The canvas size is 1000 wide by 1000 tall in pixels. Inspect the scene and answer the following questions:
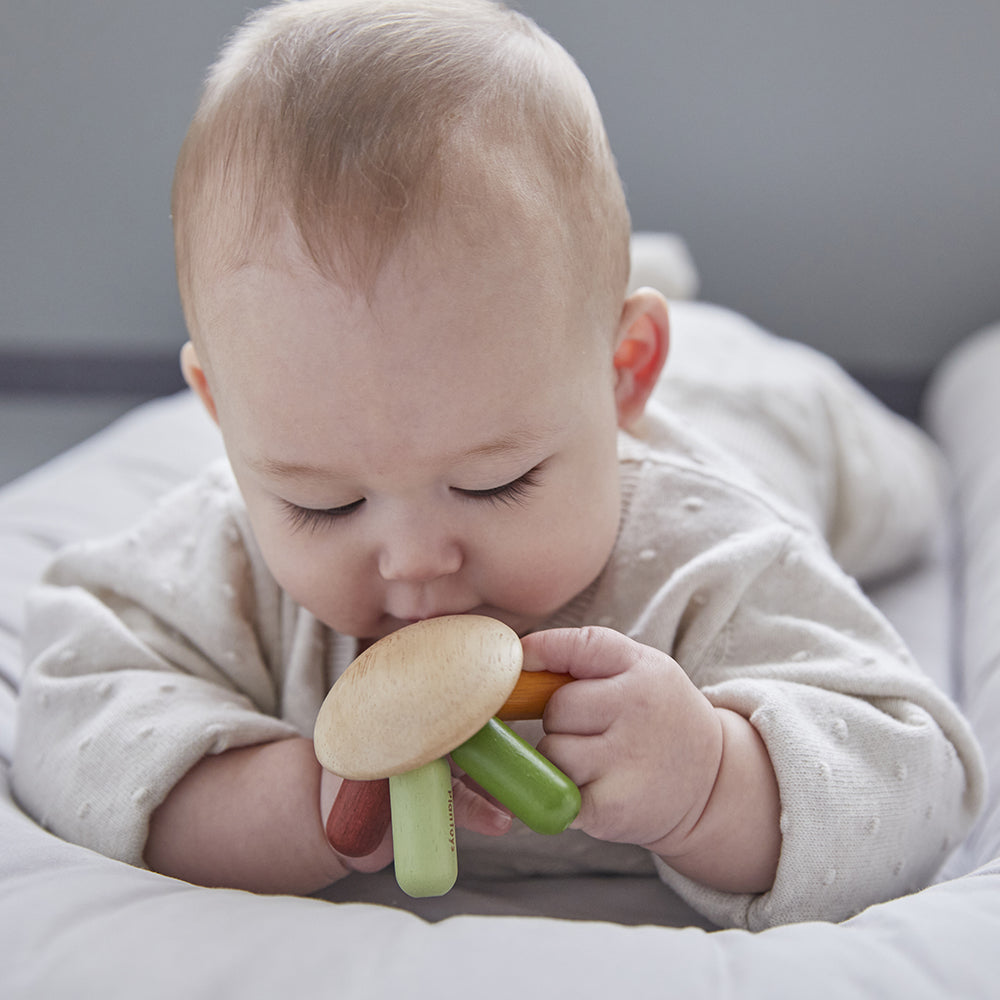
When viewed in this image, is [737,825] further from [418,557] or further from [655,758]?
[418,557]

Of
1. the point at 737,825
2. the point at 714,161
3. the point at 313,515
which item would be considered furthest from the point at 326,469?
the point at 714,161

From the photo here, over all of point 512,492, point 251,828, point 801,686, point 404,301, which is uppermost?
point 404,301

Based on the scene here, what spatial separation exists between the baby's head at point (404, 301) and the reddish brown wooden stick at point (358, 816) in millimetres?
104

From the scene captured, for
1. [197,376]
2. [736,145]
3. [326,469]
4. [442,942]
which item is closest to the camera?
[442,942]

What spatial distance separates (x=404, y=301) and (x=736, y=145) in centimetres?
→ 151

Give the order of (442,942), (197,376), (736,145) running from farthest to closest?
(736,145) → (197,376) → (442,942)

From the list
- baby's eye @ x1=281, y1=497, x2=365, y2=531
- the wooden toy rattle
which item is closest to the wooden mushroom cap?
the wooden toy rattle

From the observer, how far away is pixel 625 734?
0.56 metres

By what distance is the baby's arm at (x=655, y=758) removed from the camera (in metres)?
0.56

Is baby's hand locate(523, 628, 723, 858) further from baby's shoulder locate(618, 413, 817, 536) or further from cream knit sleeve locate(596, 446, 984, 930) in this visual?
baby's shoulder locate(618, 413, 817, 536)

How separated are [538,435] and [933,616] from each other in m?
0.63

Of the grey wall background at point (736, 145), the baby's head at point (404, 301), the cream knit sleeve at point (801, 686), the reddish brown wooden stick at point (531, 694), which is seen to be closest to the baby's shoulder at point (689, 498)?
the cream knit sleeve at point (801, 686)

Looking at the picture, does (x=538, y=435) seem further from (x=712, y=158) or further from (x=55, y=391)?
(x=55, y=391)

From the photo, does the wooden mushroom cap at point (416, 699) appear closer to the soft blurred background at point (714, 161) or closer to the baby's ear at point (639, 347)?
the baby's ear at point (639, 347)
